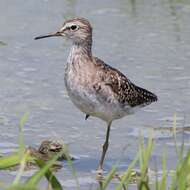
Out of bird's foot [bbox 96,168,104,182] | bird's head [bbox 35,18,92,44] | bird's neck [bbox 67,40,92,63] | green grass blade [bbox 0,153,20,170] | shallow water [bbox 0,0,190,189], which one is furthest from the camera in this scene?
shallow water [bbox 0,0,190,189]

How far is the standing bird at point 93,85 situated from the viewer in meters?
8.16

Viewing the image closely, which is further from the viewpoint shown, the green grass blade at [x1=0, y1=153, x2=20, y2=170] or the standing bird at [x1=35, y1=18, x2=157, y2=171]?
the standing bird at [x1=35, y1=18, x2=157, y2=171]

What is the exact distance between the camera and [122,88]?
28.5ft

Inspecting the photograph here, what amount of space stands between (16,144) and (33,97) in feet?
4.87

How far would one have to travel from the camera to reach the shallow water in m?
8.86

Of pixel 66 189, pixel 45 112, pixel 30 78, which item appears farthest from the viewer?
pixel 30 78

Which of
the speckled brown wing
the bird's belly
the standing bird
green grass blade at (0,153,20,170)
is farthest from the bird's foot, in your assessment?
green grass blade at (0,153,20,170)

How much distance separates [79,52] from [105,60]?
2.92m

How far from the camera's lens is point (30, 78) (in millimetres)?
10500

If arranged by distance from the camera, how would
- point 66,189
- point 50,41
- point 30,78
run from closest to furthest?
point 66,189 < point 30,78 < point 50,41

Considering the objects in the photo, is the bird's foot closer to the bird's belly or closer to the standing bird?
the standing bird

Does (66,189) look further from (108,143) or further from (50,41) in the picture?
(50,41)

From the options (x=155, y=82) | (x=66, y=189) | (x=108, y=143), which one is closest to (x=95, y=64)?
(x=108, y=143)

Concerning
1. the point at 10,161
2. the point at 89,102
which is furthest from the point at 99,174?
the point at 10,161
